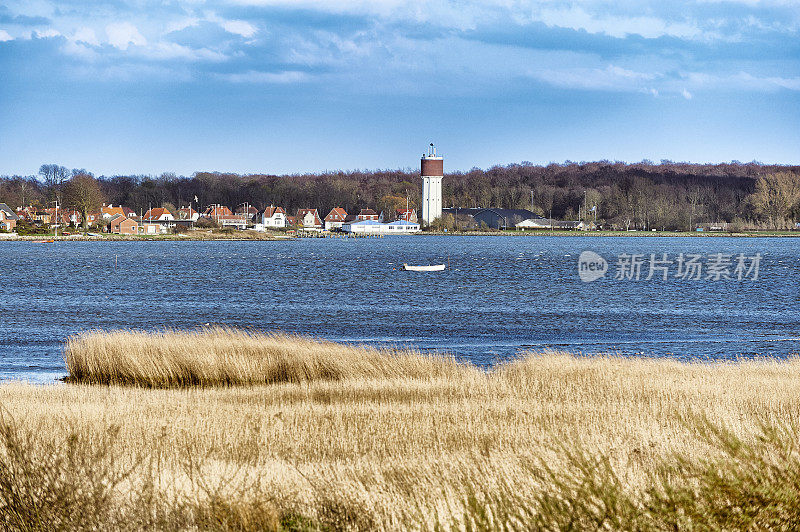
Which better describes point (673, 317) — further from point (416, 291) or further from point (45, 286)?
point (45, 286)

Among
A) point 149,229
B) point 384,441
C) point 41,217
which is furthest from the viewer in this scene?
point 41,217

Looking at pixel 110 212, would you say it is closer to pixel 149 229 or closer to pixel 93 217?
pixel 93 217

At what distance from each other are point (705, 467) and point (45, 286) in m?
54.0

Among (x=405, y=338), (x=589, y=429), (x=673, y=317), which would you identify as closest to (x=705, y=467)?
(x=589, y=429)

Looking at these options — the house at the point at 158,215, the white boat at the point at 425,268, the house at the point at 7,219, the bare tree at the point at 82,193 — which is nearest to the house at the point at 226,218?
the house at the point at 158,215

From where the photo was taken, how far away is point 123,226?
557 feet

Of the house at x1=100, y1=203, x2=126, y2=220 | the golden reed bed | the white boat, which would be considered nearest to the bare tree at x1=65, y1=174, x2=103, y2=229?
the house at x1=100, y1=203, x2=126, y2=220

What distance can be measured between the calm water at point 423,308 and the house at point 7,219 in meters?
87.9

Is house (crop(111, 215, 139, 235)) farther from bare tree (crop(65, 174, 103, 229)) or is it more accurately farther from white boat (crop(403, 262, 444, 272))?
white boat (crop(403, 262, 444, 272))

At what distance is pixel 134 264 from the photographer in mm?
84062

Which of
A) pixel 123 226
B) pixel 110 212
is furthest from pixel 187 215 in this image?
pixel 123 226

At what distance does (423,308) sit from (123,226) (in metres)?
137

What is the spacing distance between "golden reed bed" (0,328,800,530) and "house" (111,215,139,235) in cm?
15465

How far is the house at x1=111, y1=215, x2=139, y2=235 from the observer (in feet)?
555
